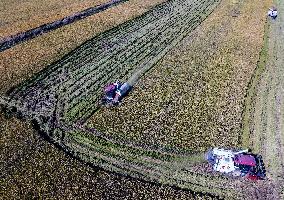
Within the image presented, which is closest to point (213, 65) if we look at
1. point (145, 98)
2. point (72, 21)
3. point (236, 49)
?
point (236, 49)

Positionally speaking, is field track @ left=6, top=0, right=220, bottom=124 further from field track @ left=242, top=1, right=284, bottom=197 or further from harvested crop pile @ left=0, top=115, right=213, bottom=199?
field track @ left=242, top=1, right=284, bottom=197

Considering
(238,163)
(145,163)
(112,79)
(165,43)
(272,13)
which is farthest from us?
(272,13)

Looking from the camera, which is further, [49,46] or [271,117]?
[49,46]

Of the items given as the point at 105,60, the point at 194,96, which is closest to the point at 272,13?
the point at 105,60

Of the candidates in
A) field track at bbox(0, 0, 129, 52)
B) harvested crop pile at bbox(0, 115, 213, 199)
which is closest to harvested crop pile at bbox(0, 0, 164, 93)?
field track at bbox(0, 0, 129, 52)

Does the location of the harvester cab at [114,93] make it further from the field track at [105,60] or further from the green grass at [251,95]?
the green grass at [251,95]

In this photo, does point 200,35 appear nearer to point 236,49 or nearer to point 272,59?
point 236,49

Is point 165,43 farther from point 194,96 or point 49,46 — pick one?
point 194,96
